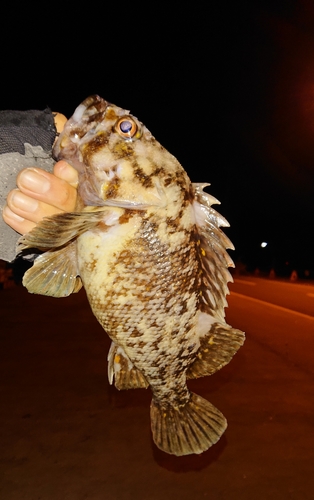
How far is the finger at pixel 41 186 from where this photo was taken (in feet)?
5.72

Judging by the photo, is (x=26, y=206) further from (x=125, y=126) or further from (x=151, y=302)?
(x=151, y=302)

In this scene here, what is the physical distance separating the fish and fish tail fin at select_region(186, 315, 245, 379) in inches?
4.2

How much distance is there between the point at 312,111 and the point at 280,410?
15451mm

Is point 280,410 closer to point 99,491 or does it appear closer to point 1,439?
point 99,491

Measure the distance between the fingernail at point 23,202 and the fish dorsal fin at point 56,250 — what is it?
0.17m

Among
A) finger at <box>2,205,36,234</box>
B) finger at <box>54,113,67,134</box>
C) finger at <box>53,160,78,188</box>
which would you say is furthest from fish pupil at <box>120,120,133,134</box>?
finger at <box>2,205,36,234</box>

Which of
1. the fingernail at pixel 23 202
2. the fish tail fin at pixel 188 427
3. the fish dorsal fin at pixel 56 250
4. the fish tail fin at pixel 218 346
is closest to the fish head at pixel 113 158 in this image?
the fish dorsal fin at pixel 56 250

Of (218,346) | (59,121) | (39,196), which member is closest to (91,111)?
(59,121)

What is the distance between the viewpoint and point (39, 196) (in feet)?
5.78

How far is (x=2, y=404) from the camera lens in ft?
18.7

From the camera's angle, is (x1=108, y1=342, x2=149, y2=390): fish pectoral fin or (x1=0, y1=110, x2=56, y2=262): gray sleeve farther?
(x1=108, y1=342, x2=149, y2=390): fish pectoral fin

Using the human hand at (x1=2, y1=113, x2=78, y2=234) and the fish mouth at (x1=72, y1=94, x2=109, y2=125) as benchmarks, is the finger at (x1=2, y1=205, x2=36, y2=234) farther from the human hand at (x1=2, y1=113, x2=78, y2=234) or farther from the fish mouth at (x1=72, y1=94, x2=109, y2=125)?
the fish mouth at (x1=72, y1=94, x2=109, y2=125)

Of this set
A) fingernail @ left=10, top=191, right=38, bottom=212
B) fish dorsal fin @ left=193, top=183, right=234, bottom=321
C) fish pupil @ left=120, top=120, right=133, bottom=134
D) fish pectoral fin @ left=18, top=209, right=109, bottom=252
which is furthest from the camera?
fish dorsal fin @ left=193, top=183, right=234, bottom=321

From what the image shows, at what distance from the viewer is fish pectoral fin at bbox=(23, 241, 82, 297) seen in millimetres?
1931
